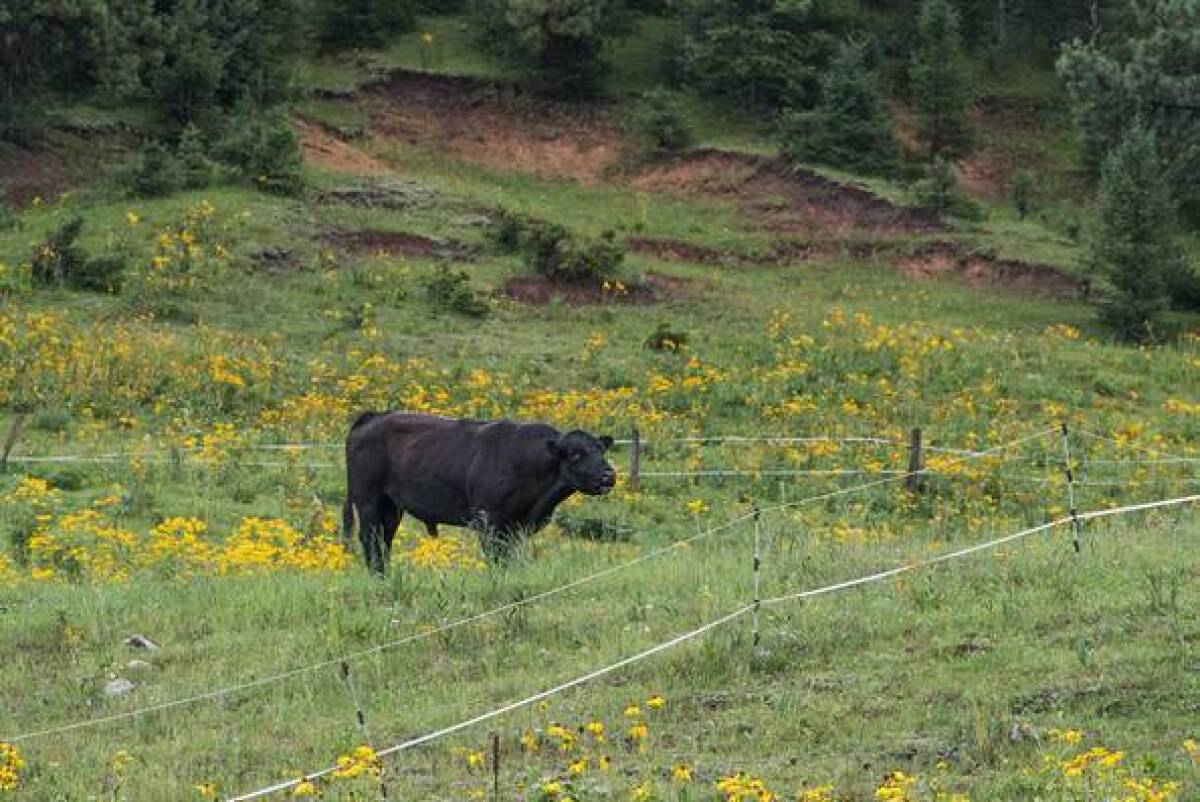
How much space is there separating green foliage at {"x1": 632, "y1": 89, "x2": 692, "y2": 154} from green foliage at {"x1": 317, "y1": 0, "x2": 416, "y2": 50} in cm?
832

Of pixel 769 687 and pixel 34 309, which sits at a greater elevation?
pixel 769 687

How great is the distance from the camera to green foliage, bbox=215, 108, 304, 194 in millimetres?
41594

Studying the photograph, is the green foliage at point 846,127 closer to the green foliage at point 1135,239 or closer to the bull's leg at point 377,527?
the green foliage at point 1135,239

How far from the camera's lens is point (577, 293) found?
39062 millimetres

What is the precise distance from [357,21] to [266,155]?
13.4 metres

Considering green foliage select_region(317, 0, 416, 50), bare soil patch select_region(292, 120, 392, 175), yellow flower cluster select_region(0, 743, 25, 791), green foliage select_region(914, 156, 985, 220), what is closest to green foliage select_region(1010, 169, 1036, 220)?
green foliage select_region(914, 156, 985, 220)

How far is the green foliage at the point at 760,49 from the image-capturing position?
5141cm

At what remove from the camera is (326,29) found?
54.2 metres

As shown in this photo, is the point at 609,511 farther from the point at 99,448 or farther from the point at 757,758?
the point at 757,758

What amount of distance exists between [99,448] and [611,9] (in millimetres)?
32131

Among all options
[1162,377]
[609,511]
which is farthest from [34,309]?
[1162,377]

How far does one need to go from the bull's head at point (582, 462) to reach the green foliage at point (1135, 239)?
23.7 metres

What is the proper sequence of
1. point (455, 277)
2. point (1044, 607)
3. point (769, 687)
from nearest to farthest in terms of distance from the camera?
point (769, 687), point (1044, 607), point (455, 277)

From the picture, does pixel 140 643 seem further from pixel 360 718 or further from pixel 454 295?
pixel 454 295
